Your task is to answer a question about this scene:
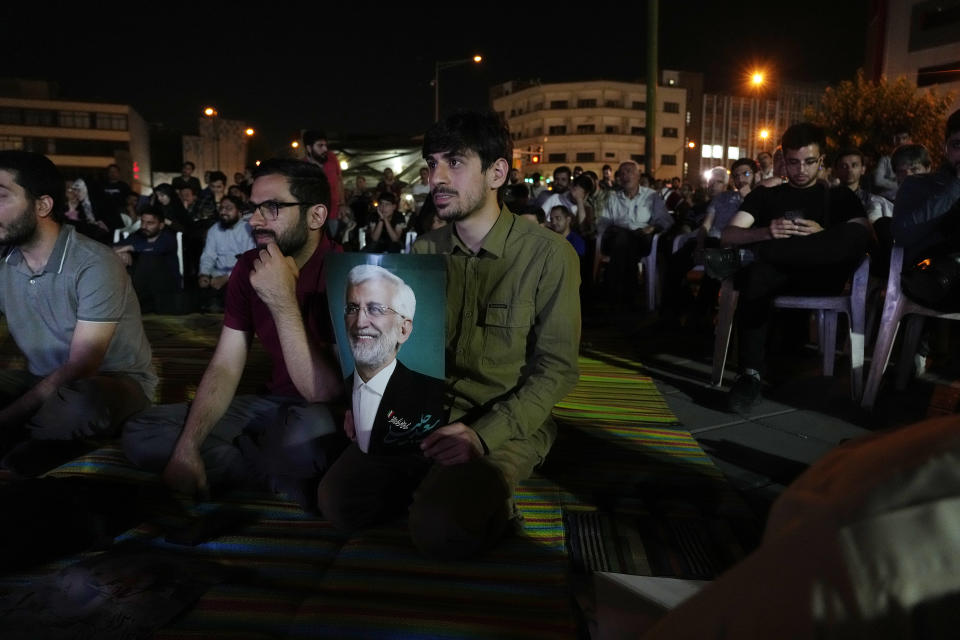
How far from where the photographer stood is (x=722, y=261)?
411cm

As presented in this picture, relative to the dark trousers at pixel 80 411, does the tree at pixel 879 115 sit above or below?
above

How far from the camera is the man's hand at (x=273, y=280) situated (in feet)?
7.92

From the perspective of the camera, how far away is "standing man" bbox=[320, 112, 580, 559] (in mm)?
2260

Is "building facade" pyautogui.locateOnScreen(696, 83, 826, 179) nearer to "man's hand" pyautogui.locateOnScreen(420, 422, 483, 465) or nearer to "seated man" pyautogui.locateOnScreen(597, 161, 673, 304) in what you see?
"seated man" pyautogui.locateOnScreen(597, 161, 673, 304)

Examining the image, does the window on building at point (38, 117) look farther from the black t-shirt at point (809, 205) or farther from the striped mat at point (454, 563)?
the black t-shirt at point (809, 205)

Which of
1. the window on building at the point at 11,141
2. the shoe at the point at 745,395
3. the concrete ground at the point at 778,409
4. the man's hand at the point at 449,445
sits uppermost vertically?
the window on building at the point at 11,141

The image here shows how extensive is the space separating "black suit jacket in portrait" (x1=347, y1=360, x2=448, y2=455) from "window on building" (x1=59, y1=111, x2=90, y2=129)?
271 feet

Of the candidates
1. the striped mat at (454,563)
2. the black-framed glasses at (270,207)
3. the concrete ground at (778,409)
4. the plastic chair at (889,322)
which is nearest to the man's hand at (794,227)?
the plastic chair at (889,322)

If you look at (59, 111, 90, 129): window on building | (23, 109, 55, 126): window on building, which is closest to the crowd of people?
(23, 109, 55, 126): window on building

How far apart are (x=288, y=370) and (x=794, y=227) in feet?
9.90

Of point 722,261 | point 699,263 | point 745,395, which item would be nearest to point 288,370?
point 745,395

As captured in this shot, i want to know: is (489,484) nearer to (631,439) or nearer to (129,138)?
(631,439)

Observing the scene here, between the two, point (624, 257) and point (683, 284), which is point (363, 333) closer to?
point (683, 284)

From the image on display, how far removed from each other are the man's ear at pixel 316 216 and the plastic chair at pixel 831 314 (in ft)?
9.35
